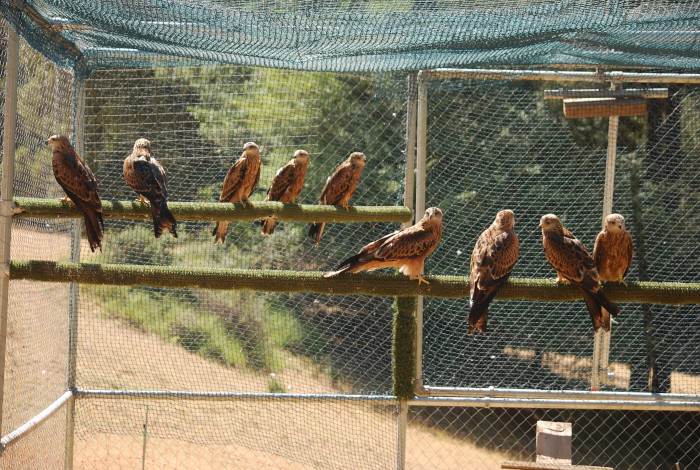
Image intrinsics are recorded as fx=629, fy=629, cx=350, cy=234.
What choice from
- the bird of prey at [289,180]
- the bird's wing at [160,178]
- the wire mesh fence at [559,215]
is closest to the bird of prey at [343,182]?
the bird of prey at [289,180]

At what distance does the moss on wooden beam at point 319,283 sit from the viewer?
11.9ft

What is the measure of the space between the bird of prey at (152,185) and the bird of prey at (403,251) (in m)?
1.06

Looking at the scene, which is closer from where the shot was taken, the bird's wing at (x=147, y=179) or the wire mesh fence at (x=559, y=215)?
the bird's wing at (x=147, y=179)

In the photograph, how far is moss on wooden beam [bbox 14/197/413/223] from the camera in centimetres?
379

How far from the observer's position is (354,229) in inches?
268

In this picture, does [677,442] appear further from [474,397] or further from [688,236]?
[474,397]

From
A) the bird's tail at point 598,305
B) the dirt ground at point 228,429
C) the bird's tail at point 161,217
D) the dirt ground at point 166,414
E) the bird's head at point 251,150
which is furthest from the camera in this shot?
the dirt ground at point 228,429

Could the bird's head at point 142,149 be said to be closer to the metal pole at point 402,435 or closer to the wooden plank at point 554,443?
the metal pole at point 402,435

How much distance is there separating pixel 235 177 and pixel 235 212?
871 millimetres

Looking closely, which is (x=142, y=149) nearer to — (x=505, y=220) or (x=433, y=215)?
(x=433, y=215)

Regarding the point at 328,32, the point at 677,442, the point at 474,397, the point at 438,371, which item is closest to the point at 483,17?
the point at 328,32

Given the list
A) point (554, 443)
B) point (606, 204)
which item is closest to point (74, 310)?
point (554, 443)

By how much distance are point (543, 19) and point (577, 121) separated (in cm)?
382

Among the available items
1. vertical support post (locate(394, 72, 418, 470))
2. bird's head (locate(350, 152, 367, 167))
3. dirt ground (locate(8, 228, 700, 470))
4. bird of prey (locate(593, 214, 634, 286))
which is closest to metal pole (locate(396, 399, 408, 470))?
vertical support post (locate(394, 72, 418, 470))
